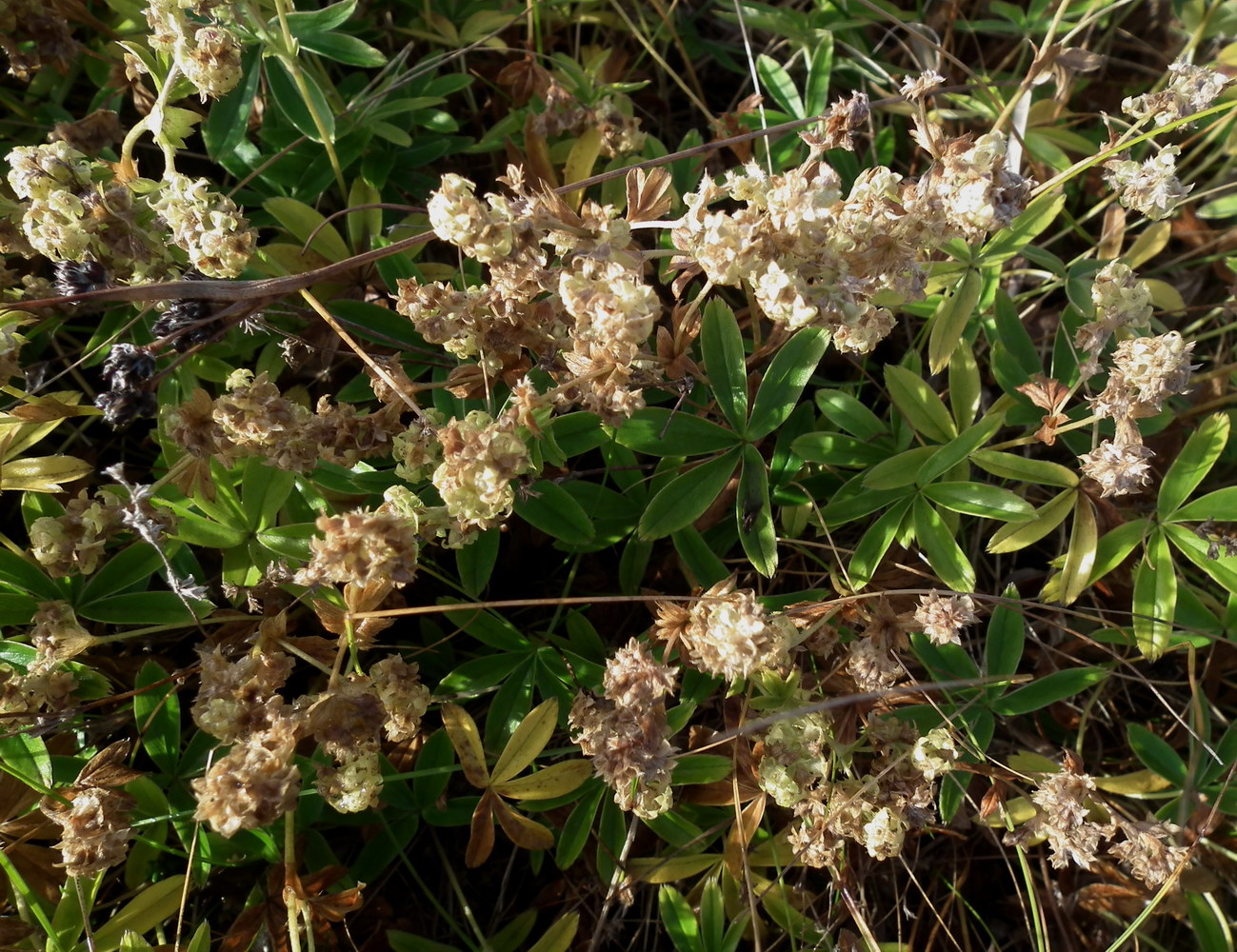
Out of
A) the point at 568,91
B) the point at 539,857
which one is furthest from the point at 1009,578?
the point at 568,91

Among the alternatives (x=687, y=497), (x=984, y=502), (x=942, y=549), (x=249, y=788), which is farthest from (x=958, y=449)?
(x=249, y=788)

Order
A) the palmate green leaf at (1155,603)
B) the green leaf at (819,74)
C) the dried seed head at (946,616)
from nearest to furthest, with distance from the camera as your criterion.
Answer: the dried seed head at (946,616) < the palmate green leaf at (1155,603) < the green leaf at (819,74)

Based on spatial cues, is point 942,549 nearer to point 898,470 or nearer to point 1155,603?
point 898,470

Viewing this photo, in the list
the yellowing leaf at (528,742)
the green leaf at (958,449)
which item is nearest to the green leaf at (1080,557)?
the green leaf at (958,449)

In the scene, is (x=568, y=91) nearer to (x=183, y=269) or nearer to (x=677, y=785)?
(x=183, y=269)

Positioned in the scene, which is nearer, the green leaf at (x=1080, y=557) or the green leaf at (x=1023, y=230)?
the green leaf at (x=1080, y=557)

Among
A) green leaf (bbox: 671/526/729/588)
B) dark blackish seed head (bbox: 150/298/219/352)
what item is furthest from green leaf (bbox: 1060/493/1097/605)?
dark blackish seed head (bbox: 150/298/219/352)

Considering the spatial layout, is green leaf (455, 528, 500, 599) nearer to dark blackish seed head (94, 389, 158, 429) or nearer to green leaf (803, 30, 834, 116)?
dark blackish seed head (94, 389, 158, 429)

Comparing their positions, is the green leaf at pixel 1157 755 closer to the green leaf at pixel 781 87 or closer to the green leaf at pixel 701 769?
the green leaf at pixel 701 769
